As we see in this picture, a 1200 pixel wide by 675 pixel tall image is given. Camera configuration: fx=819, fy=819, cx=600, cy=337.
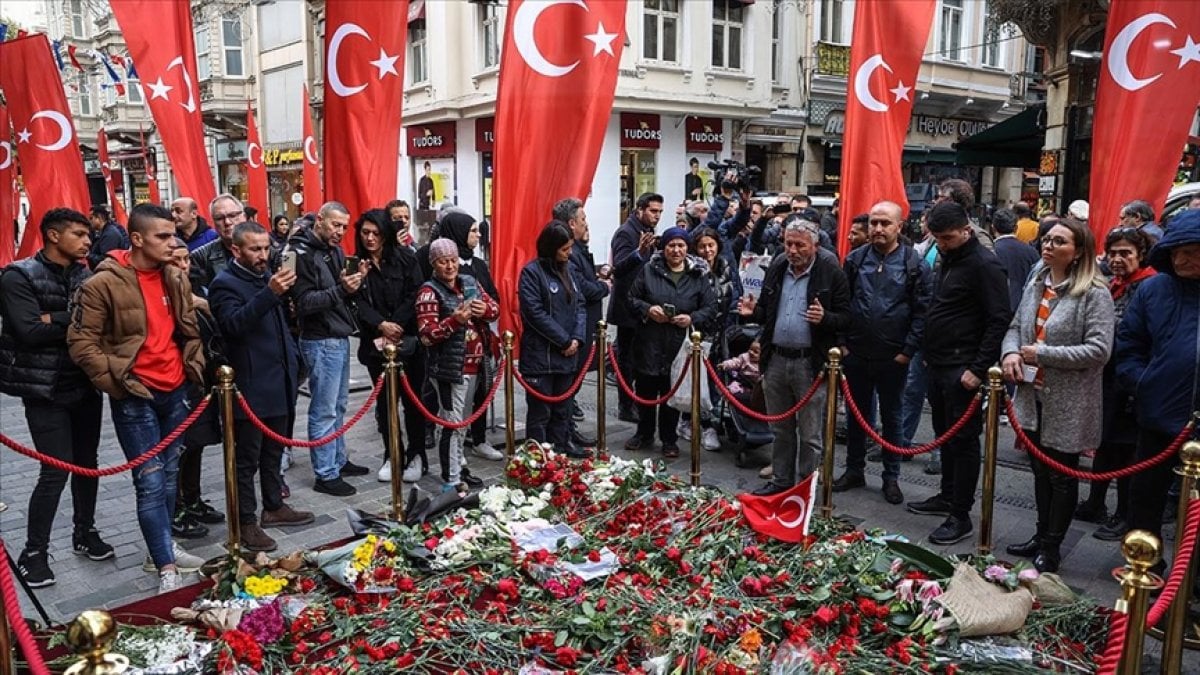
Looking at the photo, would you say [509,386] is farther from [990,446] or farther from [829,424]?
[990,446]

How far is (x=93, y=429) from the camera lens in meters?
4.81

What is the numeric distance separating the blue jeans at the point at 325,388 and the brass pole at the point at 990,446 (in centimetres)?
441

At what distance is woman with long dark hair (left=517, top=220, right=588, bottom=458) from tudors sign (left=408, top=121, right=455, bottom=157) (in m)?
18.2

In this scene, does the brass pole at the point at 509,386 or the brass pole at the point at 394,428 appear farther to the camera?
the brass pole at the point at 509,386

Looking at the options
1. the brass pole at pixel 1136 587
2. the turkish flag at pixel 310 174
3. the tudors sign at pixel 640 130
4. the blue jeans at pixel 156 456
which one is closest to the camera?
the brass pole at pixel 1136 587

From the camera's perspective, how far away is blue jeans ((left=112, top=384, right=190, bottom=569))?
436 centimetres

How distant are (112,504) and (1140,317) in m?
6.78

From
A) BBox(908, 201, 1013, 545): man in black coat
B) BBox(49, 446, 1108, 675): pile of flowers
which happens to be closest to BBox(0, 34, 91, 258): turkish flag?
BBox(49, 446, 1108, 675): pile of flowers

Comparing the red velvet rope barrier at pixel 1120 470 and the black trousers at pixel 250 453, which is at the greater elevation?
the red velvet rope barrier at pixel 1120 470

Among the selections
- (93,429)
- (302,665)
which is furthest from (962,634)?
(93,429)

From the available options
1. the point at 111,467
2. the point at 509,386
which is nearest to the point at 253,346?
the point at 111,467

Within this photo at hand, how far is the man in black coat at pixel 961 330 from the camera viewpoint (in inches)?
198

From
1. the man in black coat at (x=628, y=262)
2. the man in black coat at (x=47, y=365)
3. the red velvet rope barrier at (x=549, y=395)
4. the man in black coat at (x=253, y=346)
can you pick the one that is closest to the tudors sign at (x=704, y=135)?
the man in black coat at (x=628, y=262)

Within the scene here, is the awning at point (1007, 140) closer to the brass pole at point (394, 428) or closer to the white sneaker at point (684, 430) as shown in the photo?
the white sneaker at point (684, 430)
